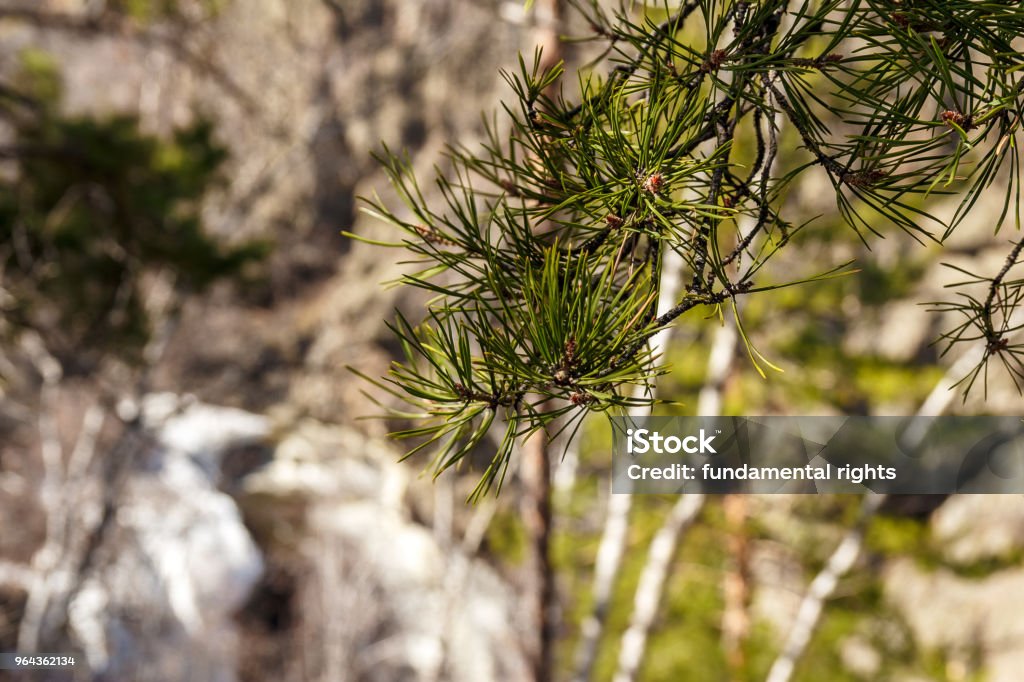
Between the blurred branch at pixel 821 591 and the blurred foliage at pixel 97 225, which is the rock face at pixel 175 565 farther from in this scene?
the blurred branch at pixel 821 591

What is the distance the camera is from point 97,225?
4098mm

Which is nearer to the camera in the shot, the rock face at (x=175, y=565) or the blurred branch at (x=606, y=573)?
the blurred branch at (x=606, y=573)

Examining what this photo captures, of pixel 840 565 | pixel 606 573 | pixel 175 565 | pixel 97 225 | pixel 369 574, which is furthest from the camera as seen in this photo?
pixel 175 565

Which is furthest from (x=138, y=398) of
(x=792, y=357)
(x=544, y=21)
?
(x=792, y=357)

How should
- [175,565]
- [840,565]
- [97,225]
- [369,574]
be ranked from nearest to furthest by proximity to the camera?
[840,565]
[97,225]
[369,574]
[175,565]

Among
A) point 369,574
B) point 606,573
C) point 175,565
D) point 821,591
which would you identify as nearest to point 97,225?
point 606,573

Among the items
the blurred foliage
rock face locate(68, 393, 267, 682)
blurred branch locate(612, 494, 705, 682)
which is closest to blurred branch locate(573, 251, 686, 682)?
blurred branch locate(612, 494, 705, 682)

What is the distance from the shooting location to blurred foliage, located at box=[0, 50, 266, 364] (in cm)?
361

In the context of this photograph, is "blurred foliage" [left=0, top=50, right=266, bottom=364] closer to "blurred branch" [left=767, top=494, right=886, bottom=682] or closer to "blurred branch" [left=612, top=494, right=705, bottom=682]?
"blurred branch" [left=612, top=494, right=705, bottom=682]

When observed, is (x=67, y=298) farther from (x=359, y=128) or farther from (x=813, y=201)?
(x=359, y=128)

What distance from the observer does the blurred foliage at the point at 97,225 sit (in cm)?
361

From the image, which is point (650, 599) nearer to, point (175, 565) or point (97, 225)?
point (97, 225)

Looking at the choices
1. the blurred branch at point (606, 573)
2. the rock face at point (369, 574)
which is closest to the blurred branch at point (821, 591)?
the blurred branch at point (606, 573)

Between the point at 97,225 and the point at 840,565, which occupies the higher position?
the point at 97,225
